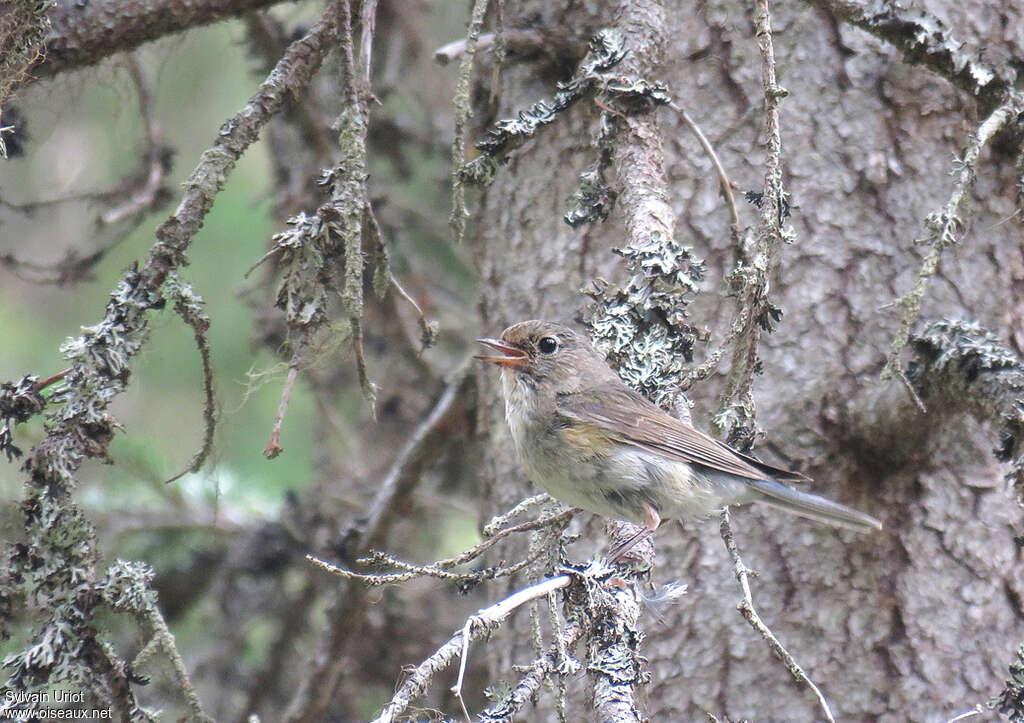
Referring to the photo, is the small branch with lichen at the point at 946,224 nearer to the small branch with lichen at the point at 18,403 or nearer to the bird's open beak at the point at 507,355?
the bird's open beak at the point at 507,355

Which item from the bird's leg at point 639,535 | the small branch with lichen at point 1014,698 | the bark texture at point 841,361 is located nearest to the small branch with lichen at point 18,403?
the bird's leg at point 639,535

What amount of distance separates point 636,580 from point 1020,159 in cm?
184

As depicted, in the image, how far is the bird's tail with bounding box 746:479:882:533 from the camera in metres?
3.33

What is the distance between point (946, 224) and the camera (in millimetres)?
2803

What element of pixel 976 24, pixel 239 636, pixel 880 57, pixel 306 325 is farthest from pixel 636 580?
pixel 239 636

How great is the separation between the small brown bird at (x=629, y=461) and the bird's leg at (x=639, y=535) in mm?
12

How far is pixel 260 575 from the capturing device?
196 inches

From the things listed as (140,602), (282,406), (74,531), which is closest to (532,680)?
(282,406)

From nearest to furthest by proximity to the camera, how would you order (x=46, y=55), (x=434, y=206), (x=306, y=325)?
(x=306, y=325) < (x=46, y=55) < (x=434, y=206)

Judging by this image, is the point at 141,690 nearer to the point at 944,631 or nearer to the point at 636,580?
the point at 636,580

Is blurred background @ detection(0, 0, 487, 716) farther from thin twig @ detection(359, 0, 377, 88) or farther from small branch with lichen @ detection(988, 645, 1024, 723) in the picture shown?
small branch with lichen @ detection(988, 645, 1024, 723)

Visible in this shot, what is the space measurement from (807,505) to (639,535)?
0.72m

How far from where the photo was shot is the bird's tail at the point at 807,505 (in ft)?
10.9

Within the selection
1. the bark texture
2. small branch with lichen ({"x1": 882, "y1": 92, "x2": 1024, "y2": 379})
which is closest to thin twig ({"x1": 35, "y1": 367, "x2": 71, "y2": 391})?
the bark texture
